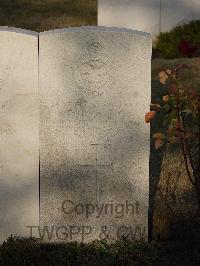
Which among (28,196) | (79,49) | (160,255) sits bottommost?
(160,255)

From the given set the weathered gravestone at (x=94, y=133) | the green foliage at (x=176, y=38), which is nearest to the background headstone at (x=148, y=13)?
the green foliage at (x=176, y=38)

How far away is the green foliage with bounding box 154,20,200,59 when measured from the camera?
38.5ft

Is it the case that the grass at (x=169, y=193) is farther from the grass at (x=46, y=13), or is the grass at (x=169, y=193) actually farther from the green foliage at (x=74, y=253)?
the grass at (x=46, y=13)

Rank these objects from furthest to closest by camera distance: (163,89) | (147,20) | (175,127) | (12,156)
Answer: (147,20) < (163,89) < (12,156) < (175,127)

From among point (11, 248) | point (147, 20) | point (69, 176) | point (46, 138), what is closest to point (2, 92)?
point (46, 138)

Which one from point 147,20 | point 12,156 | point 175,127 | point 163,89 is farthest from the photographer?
point 147,20

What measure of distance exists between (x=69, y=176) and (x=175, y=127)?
2.92ft

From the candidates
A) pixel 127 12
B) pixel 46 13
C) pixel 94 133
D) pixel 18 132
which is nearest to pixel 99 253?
pixel 94 133

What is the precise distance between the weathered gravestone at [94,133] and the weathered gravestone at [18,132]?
6cm

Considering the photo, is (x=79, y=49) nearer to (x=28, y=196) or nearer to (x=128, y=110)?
(x=128, y=110)

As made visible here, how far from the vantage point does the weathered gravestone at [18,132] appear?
4.69m

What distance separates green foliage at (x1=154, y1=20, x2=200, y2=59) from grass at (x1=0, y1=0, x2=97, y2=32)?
228 cm

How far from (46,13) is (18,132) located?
1010cm

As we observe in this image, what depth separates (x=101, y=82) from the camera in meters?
4.81
